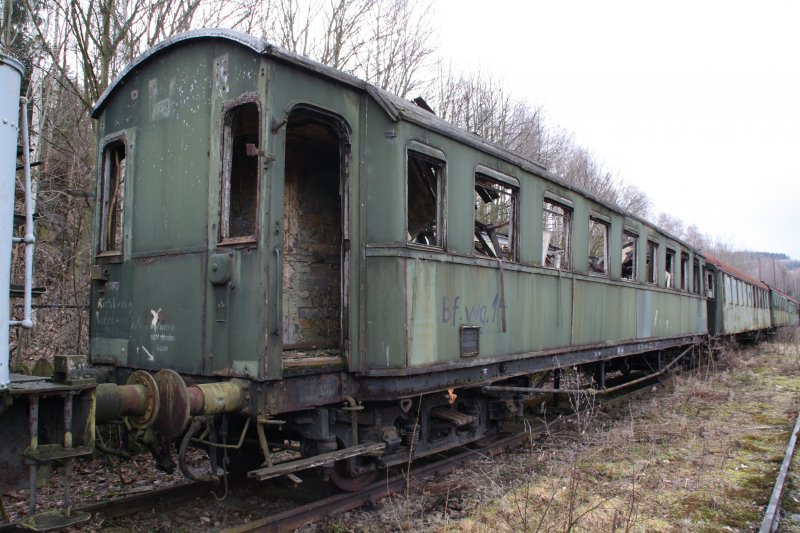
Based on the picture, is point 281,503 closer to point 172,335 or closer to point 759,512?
point 172,335

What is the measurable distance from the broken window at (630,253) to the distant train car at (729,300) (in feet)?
20.2

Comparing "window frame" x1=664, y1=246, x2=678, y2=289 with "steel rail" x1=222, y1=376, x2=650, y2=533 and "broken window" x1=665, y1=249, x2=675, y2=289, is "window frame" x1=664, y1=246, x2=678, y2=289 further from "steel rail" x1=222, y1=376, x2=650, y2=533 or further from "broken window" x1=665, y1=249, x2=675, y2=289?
"steel rail" x1=222, y1=376, x2=650, y2=533

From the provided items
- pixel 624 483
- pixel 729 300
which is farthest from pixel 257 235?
pixel 729 300

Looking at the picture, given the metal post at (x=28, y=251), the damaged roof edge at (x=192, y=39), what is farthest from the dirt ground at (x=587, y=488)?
the damaged roof edge at (x=192, y=39)

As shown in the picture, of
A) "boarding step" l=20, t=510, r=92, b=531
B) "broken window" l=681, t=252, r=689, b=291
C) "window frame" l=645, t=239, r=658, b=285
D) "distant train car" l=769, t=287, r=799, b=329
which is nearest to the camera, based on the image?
"boarding step" l=20, t=510, r=92, b=531

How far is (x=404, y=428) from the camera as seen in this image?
5.60 m

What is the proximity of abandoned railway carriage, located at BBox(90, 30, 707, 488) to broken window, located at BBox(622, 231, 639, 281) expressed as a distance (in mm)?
4271

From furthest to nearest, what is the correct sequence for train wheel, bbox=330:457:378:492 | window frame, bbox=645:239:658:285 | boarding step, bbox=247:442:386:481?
window frame, bbox=645:239:658:285
train wheel, bbox=330:457:378:492
boarding step, bbox=247:442:386:481

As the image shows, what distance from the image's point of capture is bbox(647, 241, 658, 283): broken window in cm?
1141

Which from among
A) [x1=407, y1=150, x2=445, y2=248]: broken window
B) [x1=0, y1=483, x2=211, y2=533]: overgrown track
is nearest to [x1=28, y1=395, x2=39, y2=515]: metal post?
[x1=0, y1=483, x2=211, y2=533]: overgrown track

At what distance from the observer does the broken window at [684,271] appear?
536 inches

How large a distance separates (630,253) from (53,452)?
415 inches

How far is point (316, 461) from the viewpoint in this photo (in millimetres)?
4434

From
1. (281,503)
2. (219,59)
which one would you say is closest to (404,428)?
(281,503)
